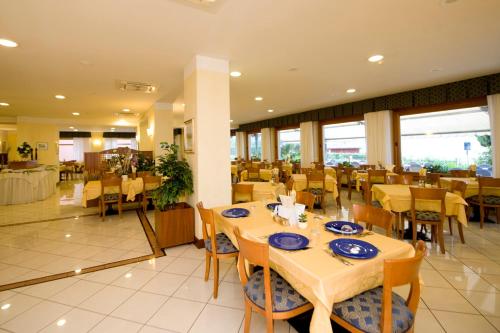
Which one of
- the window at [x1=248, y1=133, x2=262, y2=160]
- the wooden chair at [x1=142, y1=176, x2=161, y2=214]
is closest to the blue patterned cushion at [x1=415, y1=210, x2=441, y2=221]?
the wooden chair at [x1=142, y1=176, x2=161, y2=214]

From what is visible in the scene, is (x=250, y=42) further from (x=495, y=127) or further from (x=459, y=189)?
(x=495, y=127)

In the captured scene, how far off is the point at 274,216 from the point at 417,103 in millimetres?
5770

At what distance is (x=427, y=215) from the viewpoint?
3.13 m

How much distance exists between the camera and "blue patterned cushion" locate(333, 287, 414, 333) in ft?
4.11

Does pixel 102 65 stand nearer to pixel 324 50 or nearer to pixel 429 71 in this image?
pixel 324 50

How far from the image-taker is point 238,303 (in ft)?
7.06

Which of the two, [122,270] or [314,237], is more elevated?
[314,237]

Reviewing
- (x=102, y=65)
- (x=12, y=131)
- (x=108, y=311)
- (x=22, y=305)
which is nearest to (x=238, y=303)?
(x=108, y=311)

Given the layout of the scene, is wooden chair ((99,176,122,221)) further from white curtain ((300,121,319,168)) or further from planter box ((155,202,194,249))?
white curtain ((300,121,319,168))

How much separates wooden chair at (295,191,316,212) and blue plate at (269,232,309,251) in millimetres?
952

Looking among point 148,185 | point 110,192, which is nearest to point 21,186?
point 110,192

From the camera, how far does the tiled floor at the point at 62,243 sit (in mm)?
2895

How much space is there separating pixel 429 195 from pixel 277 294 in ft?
8.96

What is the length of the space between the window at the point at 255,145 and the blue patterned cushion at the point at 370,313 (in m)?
10.3
